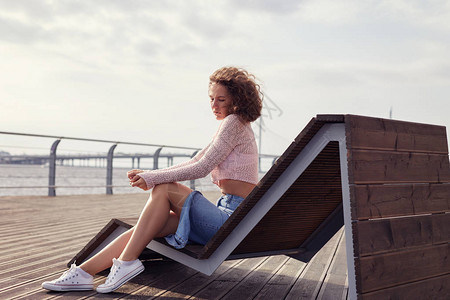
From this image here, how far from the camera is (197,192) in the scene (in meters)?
2.32

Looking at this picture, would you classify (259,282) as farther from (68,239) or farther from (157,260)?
(68,239)

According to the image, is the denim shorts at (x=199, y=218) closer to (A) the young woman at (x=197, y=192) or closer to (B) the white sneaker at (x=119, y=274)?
(A) the young woman at (x=197, y=192)

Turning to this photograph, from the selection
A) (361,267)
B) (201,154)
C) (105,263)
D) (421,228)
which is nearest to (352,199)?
(361,267)

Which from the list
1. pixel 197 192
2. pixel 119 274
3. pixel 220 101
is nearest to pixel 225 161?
pixel 197 192

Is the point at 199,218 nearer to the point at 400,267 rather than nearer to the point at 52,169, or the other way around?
the point at 400,267

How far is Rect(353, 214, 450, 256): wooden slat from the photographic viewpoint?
1515mm

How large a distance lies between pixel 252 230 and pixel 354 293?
608 mm

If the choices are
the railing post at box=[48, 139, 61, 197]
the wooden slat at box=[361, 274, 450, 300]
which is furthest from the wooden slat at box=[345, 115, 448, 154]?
the railing post at box=[48, 139, 61, 197]

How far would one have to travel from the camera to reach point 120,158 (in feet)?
30.6

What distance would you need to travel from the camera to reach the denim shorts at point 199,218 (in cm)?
225

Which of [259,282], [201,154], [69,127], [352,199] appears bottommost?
[259,282]

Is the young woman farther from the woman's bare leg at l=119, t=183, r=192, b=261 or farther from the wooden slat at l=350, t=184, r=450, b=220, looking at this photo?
the wooden slat at l=350, t=184, r=450, b=220

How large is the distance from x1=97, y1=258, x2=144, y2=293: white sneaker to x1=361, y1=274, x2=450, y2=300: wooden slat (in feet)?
3.63

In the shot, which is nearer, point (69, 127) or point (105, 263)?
point (105, 263)
